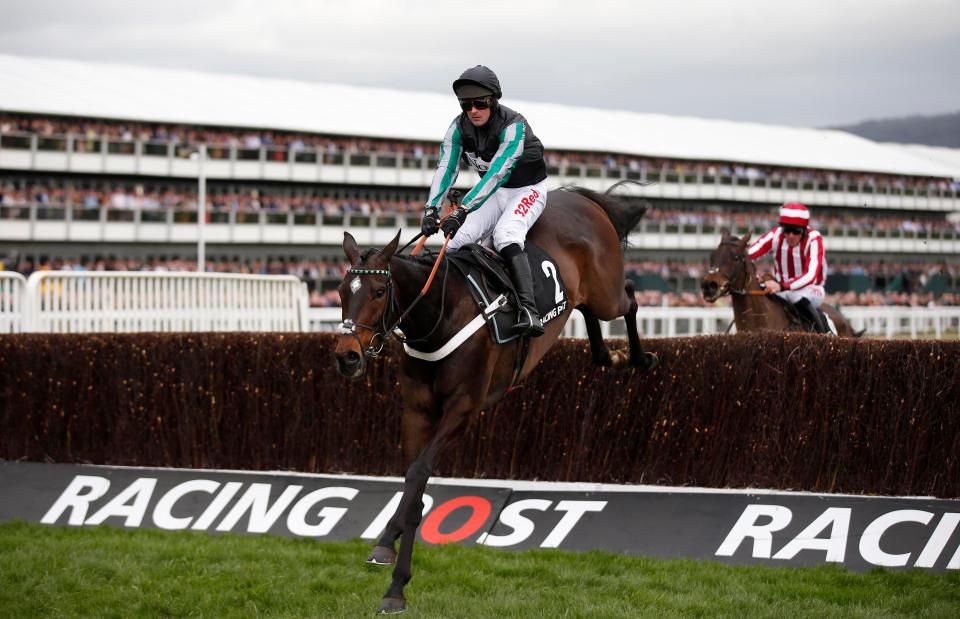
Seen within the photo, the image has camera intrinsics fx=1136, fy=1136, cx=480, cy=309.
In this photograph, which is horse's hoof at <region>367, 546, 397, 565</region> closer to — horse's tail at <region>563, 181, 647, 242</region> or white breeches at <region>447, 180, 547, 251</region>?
white breeches at <region>447, 180, 547, 251</region>

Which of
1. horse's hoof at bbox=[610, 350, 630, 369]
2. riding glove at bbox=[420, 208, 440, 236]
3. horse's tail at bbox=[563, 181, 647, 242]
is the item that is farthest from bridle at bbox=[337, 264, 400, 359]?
horse's tail at bbox=[563, 181, 647, 242]

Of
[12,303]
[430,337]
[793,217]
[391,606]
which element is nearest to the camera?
[391,606]

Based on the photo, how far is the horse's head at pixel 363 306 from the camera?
484 centimetres

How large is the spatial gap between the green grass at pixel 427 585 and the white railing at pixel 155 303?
162 inches

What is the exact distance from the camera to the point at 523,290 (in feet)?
19.3

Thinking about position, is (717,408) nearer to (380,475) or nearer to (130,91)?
(380,475)

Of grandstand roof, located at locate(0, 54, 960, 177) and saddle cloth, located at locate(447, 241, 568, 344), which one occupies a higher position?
grandstand roof, located at locate(0, 54, 960, 177)

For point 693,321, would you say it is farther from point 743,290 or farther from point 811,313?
point 743,290

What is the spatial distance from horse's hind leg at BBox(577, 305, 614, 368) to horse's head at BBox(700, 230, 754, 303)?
2.88 metres

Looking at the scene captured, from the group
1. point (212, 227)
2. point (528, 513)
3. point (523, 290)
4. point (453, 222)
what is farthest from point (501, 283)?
point (212, 227)

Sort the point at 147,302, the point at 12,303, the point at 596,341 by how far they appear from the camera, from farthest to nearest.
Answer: the point at 147,302 < the point at 12,303 < the point at 596,341

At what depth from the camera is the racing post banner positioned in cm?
616

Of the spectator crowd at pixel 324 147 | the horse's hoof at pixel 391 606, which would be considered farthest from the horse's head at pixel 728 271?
the spectator crowd at pixel 324 147

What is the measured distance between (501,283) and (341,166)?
1348 inches
